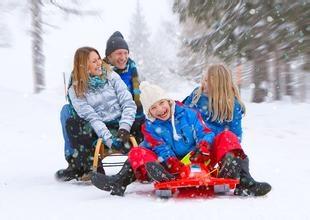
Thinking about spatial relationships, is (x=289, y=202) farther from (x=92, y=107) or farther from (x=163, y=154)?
(x=92, y=107)

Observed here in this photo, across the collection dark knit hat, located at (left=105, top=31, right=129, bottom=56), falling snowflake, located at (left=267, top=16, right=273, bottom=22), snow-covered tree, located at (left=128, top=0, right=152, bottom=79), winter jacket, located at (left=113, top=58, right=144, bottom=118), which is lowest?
winter jacket, located at (left=113, top=58, right=144, bottom=118)

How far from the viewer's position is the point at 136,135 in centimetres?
548

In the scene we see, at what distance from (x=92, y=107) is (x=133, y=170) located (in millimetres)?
1197

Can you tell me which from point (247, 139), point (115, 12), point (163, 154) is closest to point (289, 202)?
point (163, 154)

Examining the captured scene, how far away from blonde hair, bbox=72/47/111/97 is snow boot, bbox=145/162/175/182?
147cm

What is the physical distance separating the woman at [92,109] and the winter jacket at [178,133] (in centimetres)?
69

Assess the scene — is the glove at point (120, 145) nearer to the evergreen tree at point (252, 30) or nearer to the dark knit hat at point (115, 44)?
the dark knit hat at point (115, 44)

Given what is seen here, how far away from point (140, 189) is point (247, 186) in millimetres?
1084

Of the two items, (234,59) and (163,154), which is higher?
(234,59)

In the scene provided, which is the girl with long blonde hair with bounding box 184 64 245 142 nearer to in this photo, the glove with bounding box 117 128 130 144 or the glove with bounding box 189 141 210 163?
the glove with bounding box 189 141 210 163

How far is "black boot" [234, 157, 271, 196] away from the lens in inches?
155

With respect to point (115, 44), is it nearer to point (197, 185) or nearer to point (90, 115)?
point (90, 115)

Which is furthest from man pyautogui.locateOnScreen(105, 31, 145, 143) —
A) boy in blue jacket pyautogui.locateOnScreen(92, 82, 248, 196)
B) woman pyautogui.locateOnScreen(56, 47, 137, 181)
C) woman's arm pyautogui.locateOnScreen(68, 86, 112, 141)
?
boy in blue jacket pyautogui.locateOnScreen(92, 82, 248, 196)

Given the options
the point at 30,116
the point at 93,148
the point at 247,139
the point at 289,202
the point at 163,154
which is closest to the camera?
the point at 289,202
